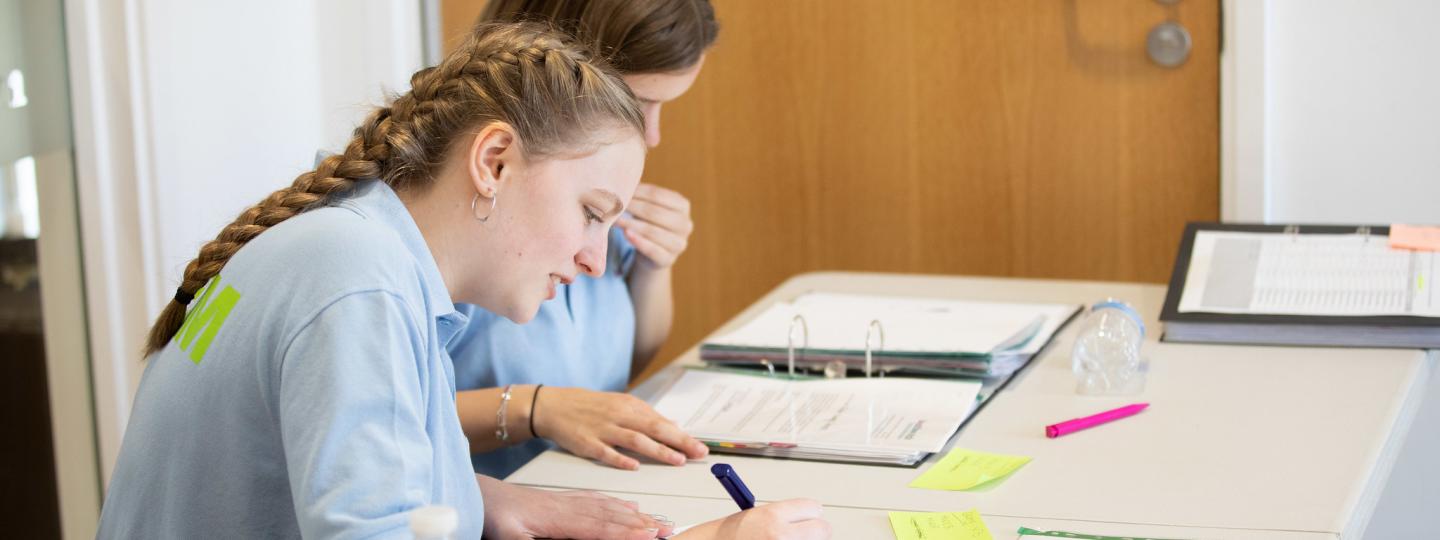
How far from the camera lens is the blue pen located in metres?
1.03

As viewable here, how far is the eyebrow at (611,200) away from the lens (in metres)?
1.10

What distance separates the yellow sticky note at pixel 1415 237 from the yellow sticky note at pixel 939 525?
3.17 feet

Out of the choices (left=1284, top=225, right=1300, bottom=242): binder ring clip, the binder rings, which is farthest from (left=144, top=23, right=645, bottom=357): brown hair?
(left=1284, top=225, right=1300, bottom=242): binder ring clip

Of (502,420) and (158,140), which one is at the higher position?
(158,140)

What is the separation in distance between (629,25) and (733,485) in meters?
0.62

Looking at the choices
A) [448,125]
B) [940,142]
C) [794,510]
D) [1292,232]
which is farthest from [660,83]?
[940,142]

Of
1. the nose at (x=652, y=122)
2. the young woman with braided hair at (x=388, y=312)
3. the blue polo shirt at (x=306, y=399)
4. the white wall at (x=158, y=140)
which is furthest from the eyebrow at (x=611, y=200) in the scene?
the white wall at (x=158, y=140)

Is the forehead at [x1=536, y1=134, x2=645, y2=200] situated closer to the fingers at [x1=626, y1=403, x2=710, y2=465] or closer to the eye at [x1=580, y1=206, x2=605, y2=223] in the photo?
the eye at [x1=580, y1=206, x2=605, y2=223]

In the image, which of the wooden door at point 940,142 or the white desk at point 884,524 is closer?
the white desk at point 884,524

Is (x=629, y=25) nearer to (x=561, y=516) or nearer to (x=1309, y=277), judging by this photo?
(x=561, y=516)

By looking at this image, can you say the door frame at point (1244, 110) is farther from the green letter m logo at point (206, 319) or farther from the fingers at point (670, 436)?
the green letter m logo at point (206, 319)

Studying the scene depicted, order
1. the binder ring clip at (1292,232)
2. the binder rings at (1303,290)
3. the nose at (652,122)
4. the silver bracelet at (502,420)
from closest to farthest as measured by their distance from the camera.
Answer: the silver bracelet at (502,420) → the nose at (652,122) → the binder rings at (1303,290) → the binder ring clip at (1292,232)

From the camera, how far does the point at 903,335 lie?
→ 1658mm

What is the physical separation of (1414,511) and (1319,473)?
36.3 inches
